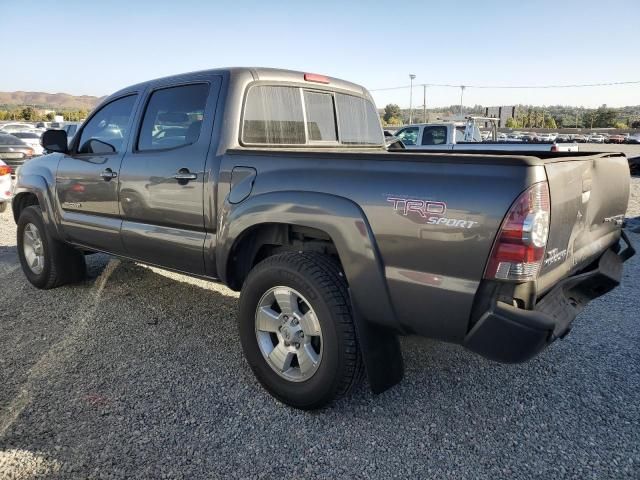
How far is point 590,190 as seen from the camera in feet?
8.89

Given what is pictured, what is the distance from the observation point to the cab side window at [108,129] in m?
4.05

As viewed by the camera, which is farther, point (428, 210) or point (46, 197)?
point (46, 197)

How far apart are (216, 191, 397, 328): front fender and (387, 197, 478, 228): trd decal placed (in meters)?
0.21

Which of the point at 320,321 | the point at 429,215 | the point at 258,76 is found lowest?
the point at 320,321

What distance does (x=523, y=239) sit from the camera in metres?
2.08

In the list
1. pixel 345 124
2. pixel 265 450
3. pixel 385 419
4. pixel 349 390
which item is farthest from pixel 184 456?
pixel 345 124

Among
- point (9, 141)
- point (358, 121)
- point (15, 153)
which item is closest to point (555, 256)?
point (358, 121)

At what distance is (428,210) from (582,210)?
3.28ft

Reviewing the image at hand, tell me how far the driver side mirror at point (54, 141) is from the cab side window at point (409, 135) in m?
9.04

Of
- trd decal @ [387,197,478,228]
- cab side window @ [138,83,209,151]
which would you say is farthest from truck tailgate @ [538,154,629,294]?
cab side window @ [138,83,209,151]

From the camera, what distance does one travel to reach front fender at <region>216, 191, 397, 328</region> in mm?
2471

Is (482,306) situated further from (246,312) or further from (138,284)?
(138,284)

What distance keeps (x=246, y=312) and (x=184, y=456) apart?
873mm

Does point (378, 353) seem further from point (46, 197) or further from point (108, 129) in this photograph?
point (46, 197)
